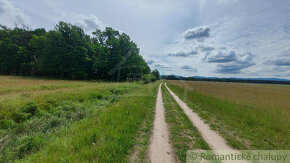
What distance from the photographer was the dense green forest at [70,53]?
31.1 m

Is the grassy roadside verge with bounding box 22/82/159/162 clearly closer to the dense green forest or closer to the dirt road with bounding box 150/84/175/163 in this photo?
the dirt road with bounding box 150/84/175/163

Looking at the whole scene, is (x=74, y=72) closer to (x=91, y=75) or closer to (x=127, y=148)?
(x=91, y=75)

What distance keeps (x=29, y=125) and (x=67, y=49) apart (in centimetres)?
3538

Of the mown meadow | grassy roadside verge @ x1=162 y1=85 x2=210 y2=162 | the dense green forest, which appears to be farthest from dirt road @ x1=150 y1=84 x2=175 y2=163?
the dense green forest

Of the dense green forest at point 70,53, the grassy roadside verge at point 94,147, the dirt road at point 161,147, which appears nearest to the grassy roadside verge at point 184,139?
the dirt road at point 161,147

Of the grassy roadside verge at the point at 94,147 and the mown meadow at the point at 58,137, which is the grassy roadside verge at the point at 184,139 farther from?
the grassy roadside verge at the point at 94,147

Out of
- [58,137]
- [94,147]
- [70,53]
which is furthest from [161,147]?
[70,53]

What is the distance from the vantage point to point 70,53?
30.2m

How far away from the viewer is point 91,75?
3778 cm

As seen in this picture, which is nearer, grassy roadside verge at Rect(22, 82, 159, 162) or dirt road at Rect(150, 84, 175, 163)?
grassy roadside verge at Rect(22, 82, 159, 162)

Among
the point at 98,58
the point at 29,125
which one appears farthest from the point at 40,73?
the point at 29,125

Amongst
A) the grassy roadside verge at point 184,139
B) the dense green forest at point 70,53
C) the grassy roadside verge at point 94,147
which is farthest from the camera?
the dense green forest at point 70,53

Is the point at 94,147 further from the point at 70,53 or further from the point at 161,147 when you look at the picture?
the point at 70,53

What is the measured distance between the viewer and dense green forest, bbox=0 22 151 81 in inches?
1223
